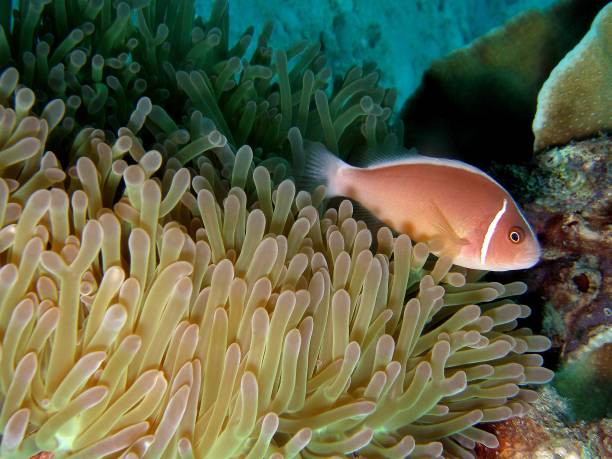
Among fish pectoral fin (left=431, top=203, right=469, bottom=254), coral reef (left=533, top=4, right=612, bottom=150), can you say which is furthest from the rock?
fish pectoral fin (left=431, top=203, right=469, bottom=254)

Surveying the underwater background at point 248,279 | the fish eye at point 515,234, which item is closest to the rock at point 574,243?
the underwater background at point 248,279

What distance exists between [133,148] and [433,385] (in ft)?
4.15

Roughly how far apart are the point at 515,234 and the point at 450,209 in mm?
248

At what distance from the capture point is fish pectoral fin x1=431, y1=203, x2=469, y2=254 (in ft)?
6.61

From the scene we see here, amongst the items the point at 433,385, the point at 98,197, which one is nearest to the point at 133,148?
the point at 98,197

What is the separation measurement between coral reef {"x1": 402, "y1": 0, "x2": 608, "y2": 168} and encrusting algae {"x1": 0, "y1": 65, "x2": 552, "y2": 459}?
6.06ft

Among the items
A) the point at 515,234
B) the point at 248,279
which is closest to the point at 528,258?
the point at 515,234

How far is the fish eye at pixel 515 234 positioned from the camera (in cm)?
200

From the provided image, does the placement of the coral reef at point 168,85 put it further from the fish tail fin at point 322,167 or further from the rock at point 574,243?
the rock at point 574,243

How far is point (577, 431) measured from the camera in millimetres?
2125

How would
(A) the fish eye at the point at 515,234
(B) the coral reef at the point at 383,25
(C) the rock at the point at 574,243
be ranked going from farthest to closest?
(B) the coral reef at the point at 383,25 < (C) the rock at the point at 574,243 < (A) the fish eye at the point at 515,234

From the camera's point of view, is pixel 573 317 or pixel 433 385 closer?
pixel 433 385

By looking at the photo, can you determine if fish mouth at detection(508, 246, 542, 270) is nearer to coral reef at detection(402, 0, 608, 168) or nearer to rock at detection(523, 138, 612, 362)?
rock at detection(523, 138, 612, 362)

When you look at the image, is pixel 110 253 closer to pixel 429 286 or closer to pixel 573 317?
pixel 429 286
